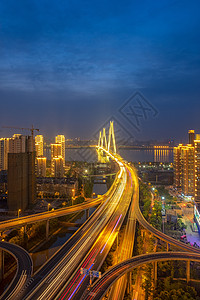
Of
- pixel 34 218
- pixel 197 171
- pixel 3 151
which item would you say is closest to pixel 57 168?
pixel 3 151

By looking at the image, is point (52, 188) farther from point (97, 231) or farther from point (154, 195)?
point (97, 231)

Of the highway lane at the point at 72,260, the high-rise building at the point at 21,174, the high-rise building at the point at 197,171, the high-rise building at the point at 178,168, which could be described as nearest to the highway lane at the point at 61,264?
the highway lane at the point at 72,260

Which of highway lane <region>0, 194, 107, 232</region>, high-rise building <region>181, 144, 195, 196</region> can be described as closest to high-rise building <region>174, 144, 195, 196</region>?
high-rise building <region>181, 144, 195, 196</region>

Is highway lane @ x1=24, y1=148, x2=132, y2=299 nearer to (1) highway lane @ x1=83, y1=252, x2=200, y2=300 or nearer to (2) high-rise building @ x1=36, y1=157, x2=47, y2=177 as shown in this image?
(1) highway lane @ x1=83, y1=252, x2=200, y2=300

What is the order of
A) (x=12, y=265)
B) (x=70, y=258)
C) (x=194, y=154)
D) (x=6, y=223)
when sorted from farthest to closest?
Answer: (x=194, y=154) → (x=6, y=223) → (x=12, y=265) → (x=70, y=258)

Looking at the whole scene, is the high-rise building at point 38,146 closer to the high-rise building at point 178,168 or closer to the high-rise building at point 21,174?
the high-rise building at point 21,174

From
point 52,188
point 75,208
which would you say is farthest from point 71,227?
point 52,188
